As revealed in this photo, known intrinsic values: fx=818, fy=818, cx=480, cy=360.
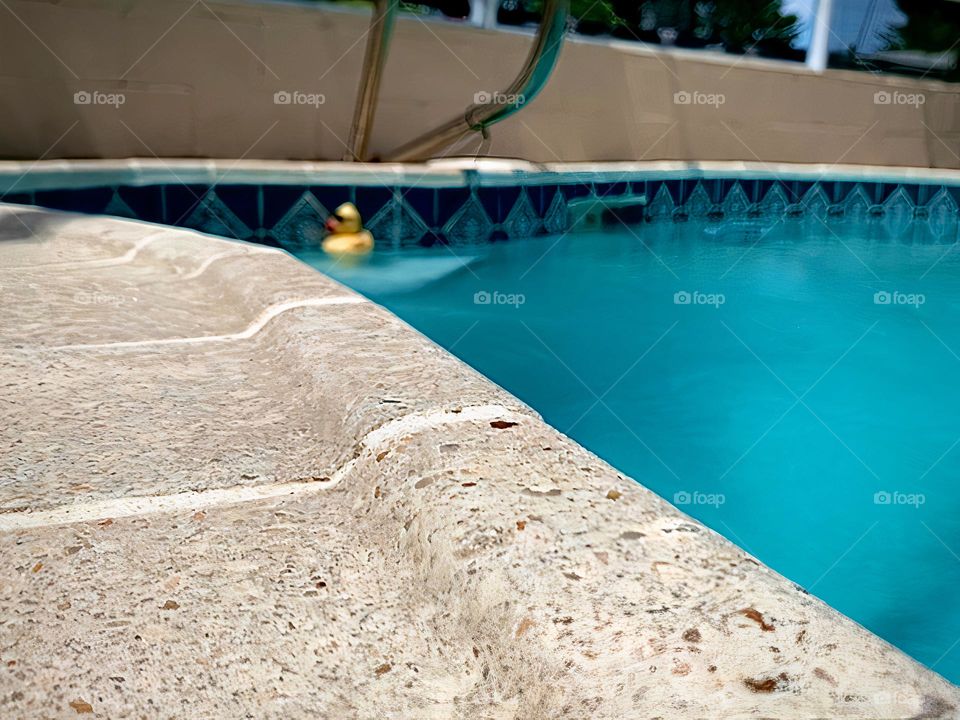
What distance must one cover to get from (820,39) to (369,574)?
24.3 feet

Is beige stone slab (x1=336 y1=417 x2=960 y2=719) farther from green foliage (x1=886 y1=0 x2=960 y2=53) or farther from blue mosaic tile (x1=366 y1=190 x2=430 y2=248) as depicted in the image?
green foliage (x1=886 y1=0 x2=960 y2=53)

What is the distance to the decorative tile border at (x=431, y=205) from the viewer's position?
10.5 ft

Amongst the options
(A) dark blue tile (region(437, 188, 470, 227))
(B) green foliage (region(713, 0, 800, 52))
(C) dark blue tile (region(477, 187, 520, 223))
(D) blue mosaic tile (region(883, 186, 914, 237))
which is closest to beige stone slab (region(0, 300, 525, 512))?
(A) dark blue tile (region(437, 188, 470, 227))

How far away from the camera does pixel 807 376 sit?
2803 mm

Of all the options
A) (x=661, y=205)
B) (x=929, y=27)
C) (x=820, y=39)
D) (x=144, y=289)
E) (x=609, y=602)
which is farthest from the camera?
(x=929, y=27)

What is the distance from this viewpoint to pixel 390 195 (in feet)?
11.6

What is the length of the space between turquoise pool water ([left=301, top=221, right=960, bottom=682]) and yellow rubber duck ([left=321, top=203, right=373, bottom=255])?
8 centimetres

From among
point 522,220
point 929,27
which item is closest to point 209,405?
point 522,220

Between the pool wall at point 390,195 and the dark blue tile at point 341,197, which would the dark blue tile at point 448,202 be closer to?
the pool wall at point 390,195

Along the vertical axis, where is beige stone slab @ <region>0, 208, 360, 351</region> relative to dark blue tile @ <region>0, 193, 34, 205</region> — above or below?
above

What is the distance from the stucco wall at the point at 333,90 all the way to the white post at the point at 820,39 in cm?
16

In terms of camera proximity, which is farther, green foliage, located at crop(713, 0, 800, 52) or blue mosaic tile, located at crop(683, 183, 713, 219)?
green foliage, located at crop(713, 0, 800, 52)

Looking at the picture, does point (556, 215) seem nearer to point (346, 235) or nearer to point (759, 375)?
point (346, 235)

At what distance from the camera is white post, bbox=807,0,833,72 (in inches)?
265
